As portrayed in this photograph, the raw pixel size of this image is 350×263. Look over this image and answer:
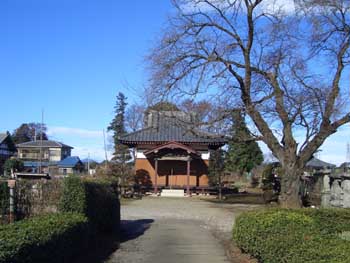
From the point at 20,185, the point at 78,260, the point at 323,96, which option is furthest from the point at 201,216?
the point at 78,260

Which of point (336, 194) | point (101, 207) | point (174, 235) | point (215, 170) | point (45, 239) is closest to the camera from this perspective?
point (45, 239)

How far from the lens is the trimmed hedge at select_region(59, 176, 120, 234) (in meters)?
14.0

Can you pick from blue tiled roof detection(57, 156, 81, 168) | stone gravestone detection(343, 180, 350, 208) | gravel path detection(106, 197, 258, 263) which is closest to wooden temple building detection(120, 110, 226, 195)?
gravel path detection(106, 197, 258, 263)

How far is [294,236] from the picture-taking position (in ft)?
31.9

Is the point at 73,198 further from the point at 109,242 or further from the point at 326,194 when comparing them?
the point at 326,194

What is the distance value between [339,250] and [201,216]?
65.7 ft

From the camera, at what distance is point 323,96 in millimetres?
26594

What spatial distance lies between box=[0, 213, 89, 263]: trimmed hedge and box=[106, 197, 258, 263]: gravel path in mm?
1434

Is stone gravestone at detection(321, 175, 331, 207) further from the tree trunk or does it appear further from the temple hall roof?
the temple hall roof

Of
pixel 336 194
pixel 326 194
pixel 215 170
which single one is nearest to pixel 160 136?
pixel 215 170

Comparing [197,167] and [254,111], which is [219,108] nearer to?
[254,111]

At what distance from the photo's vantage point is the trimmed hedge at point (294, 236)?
833cm

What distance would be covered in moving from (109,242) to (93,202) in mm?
1524

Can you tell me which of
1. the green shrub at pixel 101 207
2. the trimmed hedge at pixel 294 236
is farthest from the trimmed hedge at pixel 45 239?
the trimmed hedge at pixel 294 236
